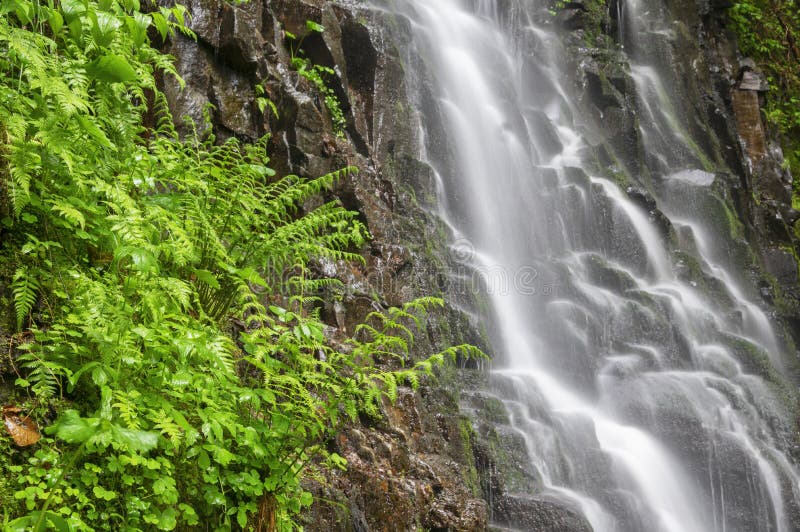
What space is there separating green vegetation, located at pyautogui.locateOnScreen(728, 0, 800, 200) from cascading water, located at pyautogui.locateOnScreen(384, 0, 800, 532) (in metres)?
3.52

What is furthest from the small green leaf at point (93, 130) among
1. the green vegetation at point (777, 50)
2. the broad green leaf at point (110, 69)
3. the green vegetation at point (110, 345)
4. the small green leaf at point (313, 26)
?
the green vegetation at point (777, 50)

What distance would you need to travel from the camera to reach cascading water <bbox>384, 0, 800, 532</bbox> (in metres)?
7.95

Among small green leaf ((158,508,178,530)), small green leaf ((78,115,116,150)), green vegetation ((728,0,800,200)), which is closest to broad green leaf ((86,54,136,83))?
small green leaf ((78,115,116,150))

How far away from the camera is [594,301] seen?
11008 millimetres

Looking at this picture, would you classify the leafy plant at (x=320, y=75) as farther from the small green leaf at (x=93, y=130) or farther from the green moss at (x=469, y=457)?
the small green leaf at (x=93, y=130)

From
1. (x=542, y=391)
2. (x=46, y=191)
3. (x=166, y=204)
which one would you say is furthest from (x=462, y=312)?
(x=46, y=191)

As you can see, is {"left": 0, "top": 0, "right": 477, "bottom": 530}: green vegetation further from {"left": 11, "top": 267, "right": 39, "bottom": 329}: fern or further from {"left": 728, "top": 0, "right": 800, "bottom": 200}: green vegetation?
{"left": 728, "top": 0, "right": 800, "bottom": 200}: green vegetation

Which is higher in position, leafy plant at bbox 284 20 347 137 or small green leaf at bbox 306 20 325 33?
small green leaf at bbox 306 20 325 33

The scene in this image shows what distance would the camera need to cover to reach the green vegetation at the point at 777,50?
18578mm

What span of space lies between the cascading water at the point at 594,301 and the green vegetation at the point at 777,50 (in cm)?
352

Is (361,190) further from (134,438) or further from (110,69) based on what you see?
(134,438)

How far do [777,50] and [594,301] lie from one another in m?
14.1

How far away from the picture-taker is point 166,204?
356 cm

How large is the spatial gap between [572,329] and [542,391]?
1.92 metres
